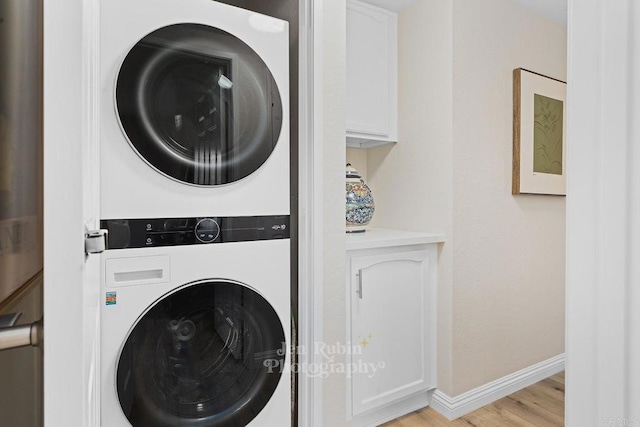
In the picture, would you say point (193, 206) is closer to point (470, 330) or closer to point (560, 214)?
point (470, 330)

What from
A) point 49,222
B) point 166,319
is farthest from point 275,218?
point 49,222

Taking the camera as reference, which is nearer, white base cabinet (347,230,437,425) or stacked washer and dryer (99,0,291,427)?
stacked washer and dryer (99,0,291,427)

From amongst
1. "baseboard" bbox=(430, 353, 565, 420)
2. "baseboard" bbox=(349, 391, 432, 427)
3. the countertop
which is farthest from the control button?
"baseboard" bbox=(430, 353, 565, 420)

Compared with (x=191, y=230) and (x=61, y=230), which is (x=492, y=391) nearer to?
(x=191, y=230)

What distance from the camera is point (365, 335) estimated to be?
1775mm

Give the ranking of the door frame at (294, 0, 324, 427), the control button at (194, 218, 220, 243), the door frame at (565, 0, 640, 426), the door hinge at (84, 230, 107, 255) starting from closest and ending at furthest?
1. the door frame at (565, 0, 640, 426)
2. the door hinge at (84, 230, 107, 255)
3. the control button at (194, 218, 220, 243)
4. the door frame at (294, 0, 324, 427)

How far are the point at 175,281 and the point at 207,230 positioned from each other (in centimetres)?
19

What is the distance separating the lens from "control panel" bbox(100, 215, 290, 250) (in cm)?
108

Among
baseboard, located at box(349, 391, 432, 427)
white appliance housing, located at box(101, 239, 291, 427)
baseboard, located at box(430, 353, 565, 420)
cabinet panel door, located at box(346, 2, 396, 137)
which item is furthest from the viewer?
cabinet panel door, located at box(346, 2, 396, 137)

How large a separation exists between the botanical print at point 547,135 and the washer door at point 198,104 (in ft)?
5.78

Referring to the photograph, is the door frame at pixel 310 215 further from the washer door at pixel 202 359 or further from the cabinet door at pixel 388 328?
the cabinet door at pixel 388 328

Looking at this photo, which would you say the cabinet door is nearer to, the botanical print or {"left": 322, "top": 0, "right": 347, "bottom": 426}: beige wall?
{"left": 322, "top": 0, "right": 347, "bottom": 426}: beige wall

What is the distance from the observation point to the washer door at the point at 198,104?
1090 millimetres

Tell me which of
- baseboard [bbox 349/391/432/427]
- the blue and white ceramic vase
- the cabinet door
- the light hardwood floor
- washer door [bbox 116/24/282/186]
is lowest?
the light hardwood floor
